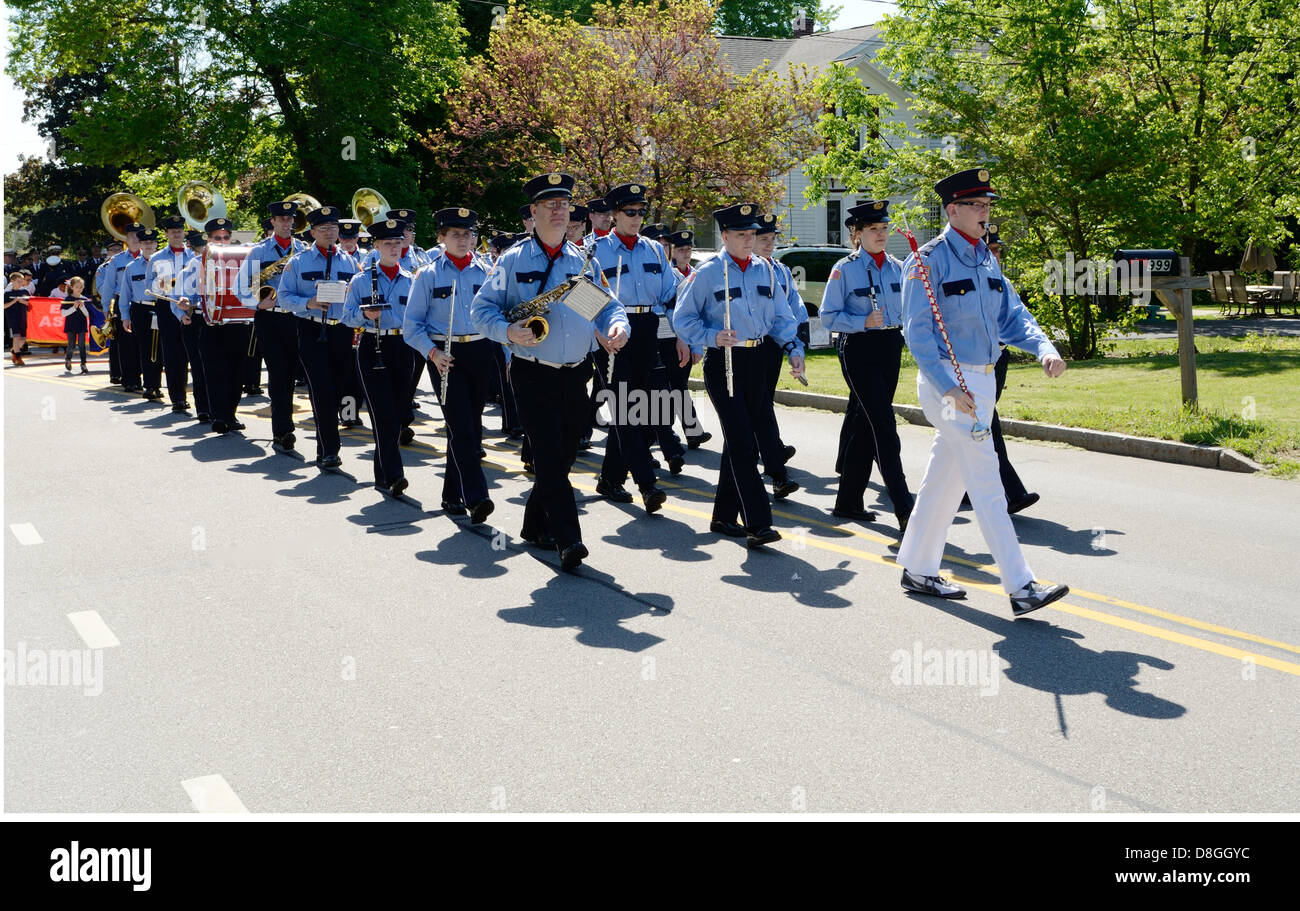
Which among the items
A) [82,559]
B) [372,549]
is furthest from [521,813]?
[82,559]

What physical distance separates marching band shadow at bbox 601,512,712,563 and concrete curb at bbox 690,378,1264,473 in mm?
4919

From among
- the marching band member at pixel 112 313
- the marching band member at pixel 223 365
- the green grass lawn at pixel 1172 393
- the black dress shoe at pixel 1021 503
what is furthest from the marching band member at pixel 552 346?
the marching band member at pixel 112 313

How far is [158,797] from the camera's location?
13.8ft

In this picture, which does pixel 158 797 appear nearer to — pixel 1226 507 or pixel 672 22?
pixel 1226 507

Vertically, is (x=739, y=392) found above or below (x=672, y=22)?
below

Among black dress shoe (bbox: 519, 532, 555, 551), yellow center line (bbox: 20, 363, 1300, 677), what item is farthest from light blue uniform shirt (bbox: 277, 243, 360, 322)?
black dress shoe (bbox: 519, 532, 555, 551)

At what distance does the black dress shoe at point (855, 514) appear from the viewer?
8672 mm

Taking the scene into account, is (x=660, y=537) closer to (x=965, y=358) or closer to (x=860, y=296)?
(x=860, y=296)

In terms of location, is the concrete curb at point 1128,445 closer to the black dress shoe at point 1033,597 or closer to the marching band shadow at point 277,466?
the black dress shoe at point 1033,597

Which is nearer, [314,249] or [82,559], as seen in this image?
[82,559]

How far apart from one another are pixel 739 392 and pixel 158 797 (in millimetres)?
4729

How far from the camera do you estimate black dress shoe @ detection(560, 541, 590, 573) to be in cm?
725

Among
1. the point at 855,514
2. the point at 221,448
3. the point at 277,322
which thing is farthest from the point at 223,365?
the point at 855,514

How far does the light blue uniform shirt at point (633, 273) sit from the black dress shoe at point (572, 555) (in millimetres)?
2925
